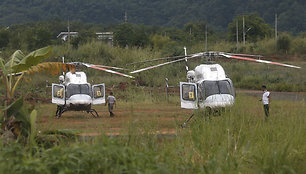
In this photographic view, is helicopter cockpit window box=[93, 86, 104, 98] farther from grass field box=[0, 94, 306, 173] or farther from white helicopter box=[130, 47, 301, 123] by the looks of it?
grass field box=[0, 94, 306, 173]

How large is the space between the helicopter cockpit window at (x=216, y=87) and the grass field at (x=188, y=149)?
151 inches

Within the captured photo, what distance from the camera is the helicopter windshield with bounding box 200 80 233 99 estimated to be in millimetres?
14453

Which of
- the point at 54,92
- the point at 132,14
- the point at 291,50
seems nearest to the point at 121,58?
the point at 291,50

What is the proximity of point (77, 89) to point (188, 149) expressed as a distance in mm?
12122

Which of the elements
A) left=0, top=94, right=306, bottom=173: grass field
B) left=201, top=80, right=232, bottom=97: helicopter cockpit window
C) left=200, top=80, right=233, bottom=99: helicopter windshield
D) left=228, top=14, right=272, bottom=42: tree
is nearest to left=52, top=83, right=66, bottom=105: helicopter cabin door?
left=200, top=80, right=233, bottom=99: helicopter windshield

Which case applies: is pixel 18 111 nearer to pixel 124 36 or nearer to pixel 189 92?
pixel 189 92

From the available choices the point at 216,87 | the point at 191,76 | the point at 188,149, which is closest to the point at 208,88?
the point at 216,87

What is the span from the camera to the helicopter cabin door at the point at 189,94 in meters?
14.9

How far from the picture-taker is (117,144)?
253 inches

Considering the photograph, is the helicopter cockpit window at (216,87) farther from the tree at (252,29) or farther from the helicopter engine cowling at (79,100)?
the tree at (252,29)

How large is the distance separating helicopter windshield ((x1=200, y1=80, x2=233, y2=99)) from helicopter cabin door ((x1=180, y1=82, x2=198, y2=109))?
11.0 inches

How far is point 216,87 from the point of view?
1458 cm

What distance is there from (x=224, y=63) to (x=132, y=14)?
259ft

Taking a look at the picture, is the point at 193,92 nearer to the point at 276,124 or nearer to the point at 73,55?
the point at 276,124
